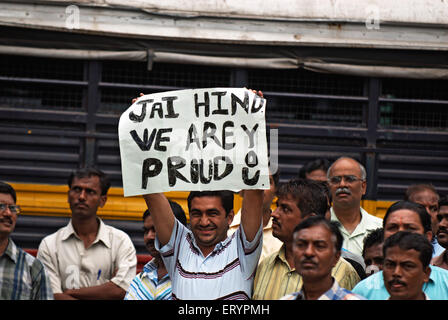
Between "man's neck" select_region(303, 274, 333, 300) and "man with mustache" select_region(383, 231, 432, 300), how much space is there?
1.13 feet

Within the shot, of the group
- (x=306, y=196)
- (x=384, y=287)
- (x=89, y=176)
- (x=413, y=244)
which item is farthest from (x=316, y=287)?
(x=89, y=176)

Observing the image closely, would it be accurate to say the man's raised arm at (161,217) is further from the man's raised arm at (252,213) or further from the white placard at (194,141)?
the man's raised arm at (252,213)

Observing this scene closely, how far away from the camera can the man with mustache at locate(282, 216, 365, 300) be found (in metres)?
4.59

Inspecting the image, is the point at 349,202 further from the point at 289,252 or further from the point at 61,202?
the point at 61,202

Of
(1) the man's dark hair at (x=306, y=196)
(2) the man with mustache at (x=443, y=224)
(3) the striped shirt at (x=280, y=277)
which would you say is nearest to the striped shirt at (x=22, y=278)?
(3) the striped shirt at (x=280, y=277)

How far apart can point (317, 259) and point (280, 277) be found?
588 millimetres

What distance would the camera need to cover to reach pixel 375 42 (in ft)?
29.3

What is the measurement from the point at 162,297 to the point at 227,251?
0.67 meters

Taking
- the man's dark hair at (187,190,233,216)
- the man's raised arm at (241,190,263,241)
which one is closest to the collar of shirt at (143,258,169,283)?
the man's dark hair at (187,190,233,216)

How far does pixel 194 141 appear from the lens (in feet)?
17.1

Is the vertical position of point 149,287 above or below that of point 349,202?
below

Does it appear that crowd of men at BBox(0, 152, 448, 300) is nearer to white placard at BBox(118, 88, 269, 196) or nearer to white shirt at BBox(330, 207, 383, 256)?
white shirt at BBox(330, 207, 383, 256)

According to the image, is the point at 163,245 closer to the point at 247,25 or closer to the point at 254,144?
the point at 254,144

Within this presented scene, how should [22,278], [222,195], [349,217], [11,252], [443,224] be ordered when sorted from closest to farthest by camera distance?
[222,195], [22,278], [11,252], [443,224], [349,217]
